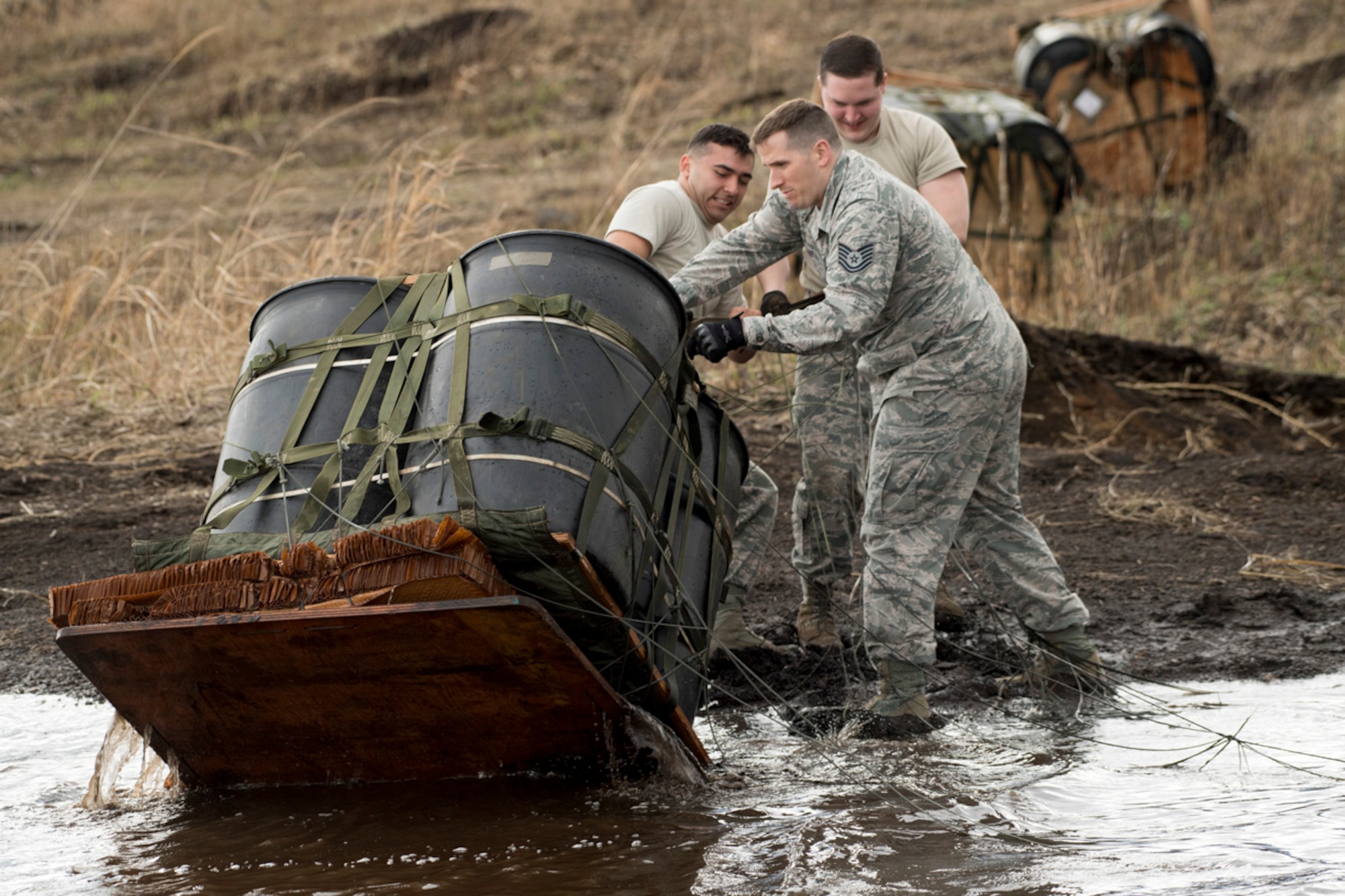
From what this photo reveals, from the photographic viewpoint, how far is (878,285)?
4.18m

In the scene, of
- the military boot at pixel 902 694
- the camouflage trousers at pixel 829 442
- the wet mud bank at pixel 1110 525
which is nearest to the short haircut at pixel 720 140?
the camouflage trousers at pixel 829 442

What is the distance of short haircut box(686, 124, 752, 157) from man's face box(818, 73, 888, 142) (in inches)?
17.6

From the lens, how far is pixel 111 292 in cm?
910

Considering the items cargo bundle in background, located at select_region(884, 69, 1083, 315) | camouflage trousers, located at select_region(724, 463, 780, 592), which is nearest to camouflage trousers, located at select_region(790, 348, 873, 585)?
camouflage trousers, located at select_region(724, 463, 780, 592)

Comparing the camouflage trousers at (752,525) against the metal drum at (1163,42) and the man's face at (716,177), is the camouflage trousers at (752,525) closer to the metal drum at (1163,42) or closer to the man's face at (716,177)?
the man's face at (716,177)

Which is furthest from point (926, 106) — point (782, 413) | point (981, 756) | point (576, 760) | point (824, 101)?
point (576, 760)

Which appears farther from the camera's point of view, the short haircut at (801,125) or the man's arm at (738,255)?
the man's arm at (738,255)

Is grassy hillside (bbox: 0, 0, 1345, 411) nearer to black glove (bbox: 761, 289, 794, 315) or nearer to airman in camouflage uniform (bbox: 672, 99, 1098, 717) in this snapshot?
black glove (bbox: 761, 289, 794, 315)

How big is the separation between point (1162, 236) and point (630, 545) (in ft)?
34.0

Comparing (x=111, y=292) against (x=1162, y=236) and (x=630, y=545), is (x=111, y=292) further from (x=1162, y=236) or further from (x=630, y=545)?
(x=1162, y=236)

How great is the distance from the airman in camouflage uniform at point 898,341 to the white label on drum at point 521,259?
815 mm

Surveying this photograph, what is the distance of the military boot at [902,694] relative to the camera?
4.53m

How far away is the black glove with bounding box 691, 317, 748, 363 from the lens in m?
3.96

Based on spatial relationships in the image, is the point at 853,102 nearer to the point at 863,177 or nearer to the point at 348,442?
the point at 863,177
